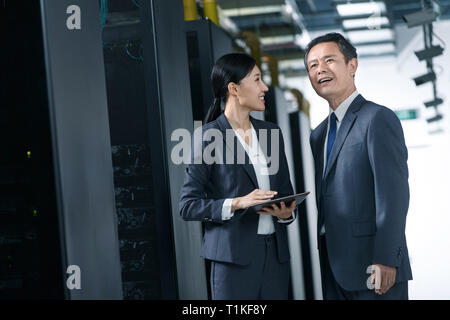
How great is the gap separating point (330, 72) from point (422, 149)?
28.4 ft

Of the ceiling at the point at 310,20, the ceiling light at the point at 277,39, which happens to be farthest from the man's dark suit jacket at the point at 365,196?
the ceiling light at the point at 277,39

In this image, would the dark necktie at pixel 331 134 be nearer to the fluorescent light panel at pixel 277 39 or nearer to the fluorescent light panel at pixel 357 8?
the fluorescent light panel at pixel 357 8

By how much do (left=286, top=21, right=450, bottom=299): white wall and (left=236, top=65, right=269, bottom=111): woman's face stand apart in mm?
7394

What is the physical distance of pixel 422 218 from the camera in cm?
966

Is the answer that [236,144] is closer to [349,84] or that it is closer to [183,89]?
[349,84]

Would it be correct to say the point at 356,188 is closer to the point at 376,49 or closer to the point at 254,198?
the point at 254,198

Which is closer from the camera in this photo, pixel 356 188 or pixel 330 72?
pixel 356 188

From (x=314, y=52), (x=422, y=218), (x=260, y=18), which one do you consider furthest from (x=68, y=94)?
(x=422, y=218)

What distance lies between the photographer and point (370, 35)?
323 inches

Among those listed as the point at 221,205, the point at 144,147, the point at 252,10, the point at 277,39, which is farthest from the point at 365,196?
the point at 277,39

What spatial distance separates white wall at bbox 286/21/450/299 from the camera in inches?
368

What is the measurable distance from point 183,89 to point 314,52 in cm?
69

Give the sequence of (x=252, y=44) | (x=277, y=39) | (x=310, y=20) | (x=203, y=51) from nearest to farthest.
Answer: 1. (x=203, y=51)
2. (x=252, y=44)
3. (x=277, y=39)
4. (x=310, y=20)

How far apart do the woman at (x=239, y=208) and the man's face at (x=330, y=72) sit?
0.19 meters
